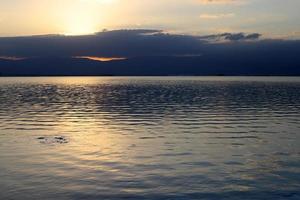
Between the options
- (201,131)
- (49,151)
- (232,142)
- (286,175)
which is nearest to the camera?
(286,175)

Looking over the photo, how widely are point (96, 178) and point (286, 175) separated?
1051 centimetres

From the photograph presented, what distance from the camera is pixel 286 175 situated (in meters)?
24.0

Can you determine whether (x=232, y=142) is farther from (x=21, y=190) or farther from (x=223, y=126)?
(x=21, y=190)

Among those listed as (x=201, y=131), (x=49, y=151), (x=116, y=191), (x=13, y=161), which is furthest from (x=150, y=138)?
(x=116, y=191)

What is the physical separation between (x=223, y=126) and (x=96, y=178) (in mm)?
25176

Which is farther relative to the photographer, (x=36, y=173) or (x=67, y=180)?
(x=36, y=173)

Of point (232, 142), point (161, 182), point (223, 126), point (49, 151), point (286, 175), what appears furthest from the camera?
point (223, 126)

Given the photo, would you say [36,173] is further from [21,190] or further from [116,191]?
[116,191]

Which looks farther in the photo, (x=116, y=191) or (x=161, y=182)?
(x=161, y=182)

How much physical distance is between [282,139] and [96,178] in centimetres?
1978

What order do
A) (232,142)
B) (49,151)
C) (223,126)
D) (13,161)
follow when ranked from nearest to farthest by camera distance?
(13,161), (49,151), (232,142), (223,126)

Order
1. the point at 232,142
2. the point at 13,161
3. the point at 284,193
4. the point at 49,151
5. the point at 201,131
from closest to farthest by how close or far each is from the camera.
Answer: the point at 284,193 → the point at 13,161 → the point at 49,151 → the point at 232,142 → the point at 201,131

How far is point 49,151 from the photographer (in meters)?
31.0

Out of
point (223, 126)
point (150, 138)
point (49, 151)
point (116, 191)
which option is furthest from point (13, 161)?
point (223, 126)
